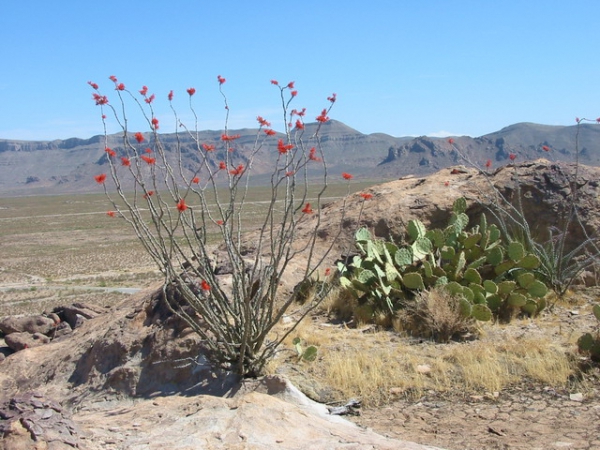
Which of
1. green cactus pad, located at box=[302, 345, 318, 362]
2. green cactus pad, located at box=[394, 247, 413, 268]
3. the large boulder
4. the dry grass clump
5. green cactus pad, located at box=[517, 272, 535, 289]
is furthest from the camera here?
the large boulder

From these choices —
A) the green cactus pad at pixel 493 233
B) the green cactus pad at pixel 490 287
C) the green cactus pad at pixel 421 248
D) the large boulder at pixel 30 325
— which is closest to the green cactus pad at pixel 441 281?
the green cactus pad at pixel 490 287

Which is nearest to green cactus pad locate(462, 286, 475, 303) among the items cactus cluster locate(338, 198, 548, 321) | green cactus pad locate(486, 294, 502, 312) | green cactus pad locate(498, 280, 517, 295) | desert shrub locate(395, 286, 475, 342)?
cactus cluster locate(338, 198, 548, 321)

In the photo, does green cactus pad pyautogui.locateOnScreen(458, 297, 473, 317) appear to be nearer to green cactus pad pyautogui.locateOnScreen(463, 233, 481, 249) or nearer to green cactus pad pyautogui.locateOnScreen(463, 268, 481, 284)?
green cactus pad pyautogui.locateOnScreen(463, 268, 481, 284)

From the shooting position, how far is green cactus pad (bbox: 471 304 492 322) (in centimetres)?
646

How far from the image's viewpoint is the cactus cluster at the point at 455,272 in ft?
22.7

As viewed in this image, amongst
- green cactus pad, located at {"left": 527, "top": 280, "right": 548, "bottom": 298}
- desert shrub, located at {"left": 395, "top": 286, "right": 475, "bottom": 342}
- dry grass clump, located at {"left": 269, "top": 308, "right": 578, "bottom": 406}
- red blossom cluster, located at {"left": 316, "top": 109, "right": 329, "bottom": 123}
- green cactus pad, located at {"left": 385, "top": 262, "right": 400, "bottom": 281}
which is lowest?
dry grass clump, located at {"left": 269, "top": 308, "right": 578, "bottom": 406}

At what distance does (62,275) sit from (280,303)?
849 inches

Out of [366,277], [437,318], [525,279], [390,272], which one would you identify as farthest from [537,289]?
[366,277]

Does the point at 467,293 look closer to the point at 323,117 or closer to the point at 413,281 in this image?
the point at 413,281

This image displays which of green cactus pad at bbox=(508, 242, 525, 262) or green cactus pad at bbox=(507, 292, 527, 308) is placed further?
green cactus pad at bbox=(508, 242, 525, 262)

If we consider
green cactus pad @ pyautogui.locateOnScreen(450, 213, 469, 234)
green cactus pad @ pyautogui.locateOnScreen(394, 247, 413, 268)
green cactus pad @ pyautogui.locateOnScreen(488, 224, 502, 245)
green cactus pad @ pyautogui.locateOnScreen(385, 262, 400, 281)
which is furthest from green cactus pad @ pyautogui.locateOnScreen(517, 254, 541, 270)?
green cactus pad @ pyautogui.locateOnScreen(385, 262, 400, 281)

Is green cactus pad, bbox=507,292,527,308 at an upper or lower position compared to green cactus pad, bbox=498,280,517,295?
lower

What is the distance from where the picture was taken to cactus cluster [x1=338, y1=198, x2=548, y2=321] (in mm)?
6914

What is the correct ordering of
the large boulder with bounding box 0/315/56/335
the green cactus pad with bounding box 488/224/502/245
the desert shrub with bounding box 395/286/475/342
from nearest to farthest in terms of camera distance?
the desert shrub with bounding box 395/286/475/342 → the green cactus pad with bounding box 488/224/502/245 → the large boulder with bounding box 0/315/56/335
